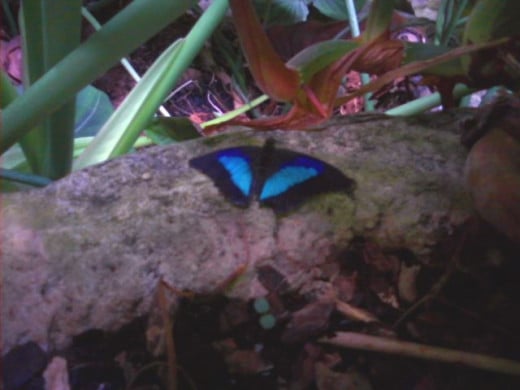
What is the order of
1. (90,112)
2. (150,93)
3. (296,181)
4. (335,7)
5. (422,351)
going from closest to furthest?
(422,351), (296,181), (150,93), (90,112), (335,7)

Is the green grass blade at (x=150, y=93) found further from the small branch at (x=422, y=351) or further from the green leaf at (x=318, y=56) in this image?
the small branch at (x=422, y=351)

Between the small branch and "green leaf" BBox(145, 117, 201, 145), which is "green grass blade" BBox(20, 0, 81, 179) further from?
the small branch

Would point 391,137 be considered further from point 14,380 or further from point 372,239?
point 14,380

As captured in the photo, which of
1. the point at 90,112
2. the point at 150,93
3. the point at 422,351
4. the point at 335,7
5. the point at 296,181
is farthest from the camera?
the point at 335,7

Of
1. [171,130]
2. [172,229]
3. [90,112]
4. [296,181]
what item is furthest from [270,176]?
[90,112]

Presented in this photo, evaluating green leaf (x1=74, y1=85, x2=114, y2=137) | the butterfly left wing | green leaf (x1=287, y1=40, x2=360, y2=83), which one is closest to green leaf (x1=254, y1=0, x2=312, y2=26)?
green leaf (x1=74, y1=85, x2=114, y2=137)

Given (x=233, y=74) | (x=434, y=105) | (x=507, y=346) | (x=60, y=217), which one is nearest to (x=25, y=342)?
(x=60, y=217)

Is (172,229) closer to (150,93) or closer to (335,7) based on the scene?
(150,93)
